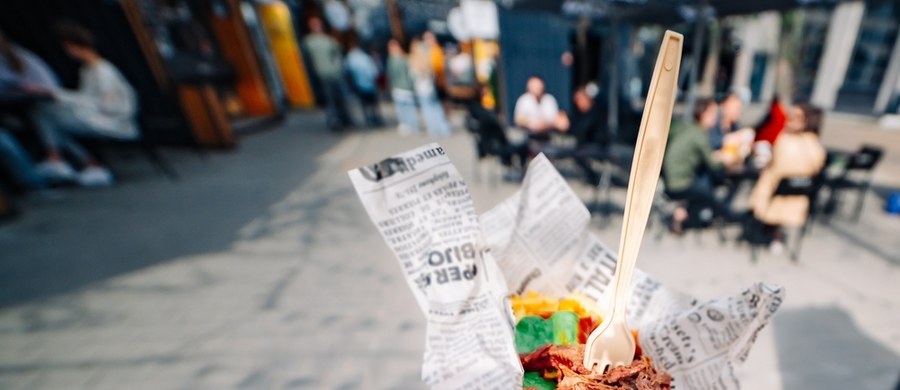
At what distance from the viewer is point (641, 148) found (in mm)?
702

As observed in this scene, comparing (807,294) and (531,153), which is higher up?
(531,153)

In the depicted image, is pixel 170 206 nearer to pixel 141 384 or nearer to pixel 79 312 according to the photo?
pixel 79 312

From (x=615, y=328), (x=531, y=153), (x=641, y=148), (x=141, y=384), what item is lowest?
(x=141, y=384)

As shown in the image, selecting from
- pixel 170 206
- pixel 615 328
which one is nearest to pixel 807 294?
pixel 615 328

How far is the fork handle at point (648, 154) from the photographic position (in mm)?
614

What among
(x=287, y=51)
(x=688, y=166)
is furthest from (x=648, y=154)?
(x=287, y=51)

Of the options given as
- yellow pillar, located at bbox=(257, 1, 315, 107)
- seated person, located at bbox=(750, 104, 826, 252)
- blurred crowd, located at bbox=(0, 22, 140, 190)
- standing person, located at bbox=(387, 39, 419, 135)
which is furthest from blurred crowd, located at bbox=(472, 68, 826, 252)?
yellow pillar, located at bbox=(257, 1, 315, 107)

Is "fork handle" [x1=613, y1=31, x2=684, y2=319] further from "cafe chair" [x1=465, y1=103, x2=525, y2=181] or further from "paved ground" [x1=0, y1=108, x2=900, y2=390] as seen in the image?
"cafe chair" [x1=465, y1=103, x2=525, y2=181]

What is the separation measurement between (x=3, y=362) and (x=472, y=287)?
3.99 meters

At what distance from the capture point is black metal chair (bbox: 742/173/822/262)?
304 centimetres

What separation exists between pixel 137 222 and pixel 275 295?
2908 mm

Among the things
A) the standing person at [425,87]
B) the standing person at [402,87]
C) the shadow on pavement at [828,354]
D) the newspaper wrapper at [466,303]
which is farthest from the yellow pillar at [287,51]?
the shadow on pavement at [828,354]

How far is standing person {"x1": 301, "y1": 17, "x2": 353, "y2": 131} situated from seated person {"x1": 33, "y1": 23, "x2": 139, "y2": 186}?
3664 millimetres

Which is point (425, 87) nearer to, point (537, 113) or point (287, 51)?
point (537, 113)
